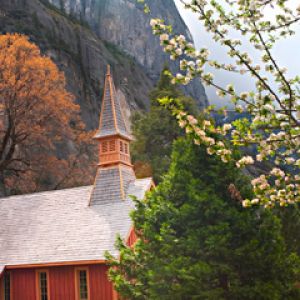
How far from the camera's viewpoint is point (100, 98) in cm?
5894

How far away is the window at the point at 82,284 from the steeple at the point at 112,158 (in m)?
3.68

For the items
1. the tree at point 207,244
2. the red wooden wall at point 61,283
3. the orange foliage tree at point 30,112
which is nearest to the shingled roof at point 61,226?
the red wooden wall at point 61,283

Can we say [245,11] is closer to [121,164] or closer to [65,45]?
[121,164]

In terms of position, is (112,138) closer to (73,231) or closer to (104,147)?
(104,147)

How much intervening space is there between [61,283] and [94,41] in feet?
172

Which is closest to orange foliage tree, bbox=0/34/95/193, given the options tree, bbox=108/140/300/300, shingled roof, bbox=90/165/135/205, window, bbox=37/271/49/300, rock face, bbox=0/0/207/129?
shingled roof, bbox=90/165/135/205

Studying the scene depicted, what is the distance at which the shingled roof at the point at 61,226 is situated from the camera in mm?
20516

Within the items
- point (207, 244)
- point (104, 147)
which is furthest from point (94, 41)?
point (207, 244)

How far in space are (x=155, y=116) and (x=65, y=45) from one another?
1025 inches

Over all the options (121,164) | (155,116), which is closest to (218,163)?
(121,164)

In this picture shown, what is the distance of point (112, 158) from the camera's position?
80.9 ft

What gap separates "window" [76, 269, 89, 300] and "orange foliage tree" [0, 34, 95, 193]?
50.3 ft

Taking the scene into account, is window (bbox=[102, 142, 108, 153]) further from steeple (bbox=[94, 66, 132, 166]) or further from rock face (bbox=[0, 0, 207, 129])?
rock face (bbox=[0, 0, 207, 129])

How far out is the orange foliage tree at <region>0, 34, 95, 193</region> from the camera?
3403 cm
